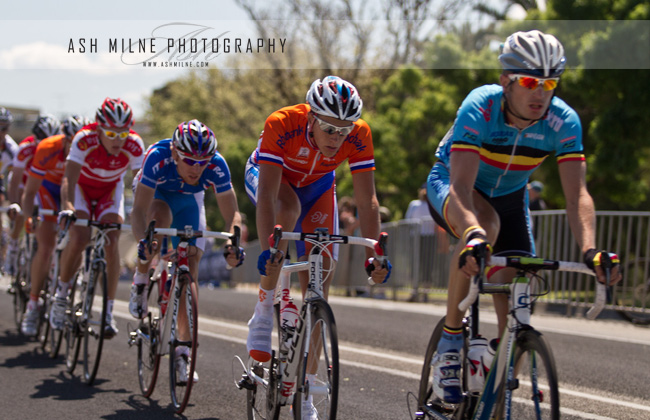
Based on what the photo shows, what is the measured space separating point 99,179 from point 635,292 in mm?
7100

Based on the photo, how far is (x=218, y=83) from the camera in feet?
171

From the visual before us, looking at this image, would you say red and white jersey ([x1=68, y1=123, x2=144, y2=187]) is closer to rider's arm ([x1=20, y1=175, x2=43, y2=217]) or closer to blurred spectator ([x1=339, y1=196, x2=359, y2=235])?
rider's arm ([x1=20, y1=175, x2=43, y2=217])

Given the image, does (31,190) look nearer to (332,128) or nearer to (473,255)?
(332,128)

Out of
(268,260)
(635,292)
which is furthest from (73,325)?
(635,292)

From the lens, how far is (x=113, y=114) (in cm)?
823

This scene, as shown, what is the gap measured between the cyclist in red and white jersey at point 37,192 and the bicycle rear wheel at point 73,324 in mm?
1429

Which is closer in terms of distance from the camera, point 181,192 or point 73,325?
point 181,192

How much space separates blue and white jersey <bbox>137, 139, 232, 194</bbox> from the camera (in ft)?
22.6

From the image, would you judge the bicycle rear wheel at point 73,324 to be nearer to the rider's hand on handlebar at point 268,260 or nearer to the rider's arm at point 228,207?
the rider's arm at point 228,207

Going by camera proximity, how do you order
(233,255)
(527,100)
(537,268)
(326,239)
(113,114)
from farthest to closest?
(113,114), (233,255), (326,239), (527,100), (537,268)

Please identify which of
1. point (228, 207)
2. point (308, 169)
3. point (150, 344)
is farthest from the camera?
point (150, 344)

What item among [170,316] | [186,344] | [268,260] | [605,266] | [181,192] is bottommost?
[186,344]

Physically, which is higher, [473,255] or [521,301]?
[473,255]

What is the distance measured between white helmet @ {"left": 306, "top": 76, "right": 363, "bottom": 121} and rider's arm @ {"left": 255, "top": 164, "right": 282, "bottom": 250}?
0.51 metres
